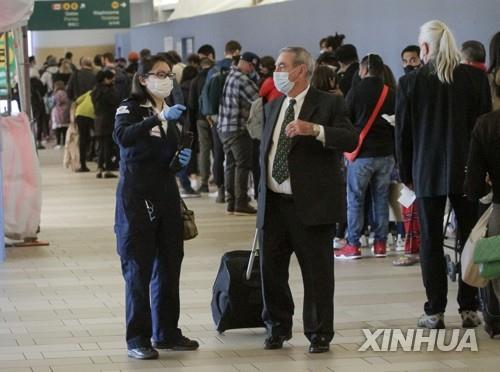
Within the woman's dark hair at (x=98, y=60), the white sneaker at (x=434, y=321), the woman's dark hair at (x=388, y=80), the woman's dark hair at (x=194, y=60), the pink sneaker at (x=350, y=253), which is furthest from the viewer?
the woman's dark hair at (x=98, y=60)

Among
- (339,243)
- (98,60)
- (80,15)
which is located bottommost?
(339,243)

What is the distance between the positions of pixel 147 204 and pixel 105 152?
1408cm

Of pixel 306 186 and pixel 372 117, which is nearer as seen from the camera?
pixel 306 186

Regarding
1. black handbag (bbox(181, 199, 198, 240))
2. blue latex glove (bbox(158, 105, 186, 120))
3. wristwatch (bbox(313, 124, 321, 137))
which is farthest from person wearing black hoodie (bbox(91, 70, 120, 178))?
wristwatch (bbox(313, 124, 321, 137))

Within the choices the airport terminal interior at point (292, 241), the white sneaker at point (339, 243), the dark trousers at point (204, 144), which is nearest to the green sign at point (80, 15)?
the dark trousers at point (204, 144)

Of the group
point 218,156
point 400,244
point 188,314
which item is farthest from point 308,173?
point 218,156

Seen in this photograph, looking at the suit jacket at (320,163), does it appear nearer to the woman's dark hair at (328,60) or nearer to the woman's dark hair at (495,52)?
the woman's dark hair at (495,52)

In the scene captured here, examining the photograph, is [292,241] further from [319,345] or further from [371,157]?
[371,157]

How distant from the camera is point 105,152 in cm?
2127

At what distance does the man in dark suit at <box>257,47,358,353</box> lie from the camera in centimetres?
730

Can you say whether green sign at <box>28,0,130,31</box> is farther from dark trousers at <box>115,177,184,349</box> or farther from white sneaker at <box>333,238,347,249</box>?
dark trousers at <box>115,177,184,349</box>

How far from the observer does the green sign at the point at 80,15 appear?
1487 inches

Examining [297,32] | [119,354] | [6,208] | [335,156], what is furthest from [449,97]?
[297,32]

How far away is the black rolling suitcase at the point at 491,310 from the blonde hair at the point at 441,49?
133cm
